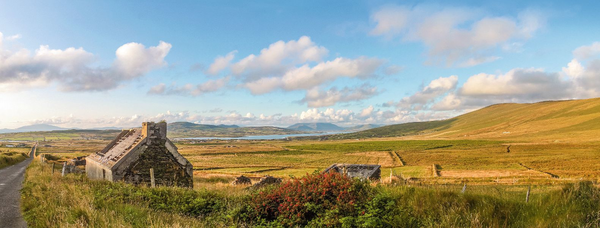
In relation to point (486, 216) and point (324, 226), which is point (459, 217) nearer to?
point (486, 216)

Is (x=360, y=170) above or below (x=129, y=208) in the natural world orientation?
below

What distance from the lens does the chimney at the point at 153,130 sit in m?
20.5

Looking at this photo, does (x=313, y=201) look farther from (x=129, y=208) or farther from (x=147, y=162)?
(x=147, y=162)

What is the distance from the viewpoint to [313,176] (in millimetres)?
11461

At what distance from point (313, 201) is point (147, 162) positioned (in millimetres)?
14122

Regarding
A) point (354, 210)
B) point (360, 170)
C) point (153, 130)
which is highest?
point (153, 130)

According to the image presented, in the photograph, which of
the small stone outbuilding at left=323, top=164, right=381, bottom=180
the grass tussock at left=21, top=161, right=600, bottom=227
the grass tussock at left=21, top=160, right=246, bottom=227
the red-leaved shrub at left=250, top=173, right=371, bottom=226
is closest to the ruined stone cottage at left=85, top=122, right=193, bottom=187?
the grass tussock at left=21, top=160, right=246, bottom=227

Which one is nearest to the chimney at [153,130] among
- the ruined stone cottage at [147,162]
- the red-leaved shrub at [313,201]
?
the ruined stone cottage at [147,162]

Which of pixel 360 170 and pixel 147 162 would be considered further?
pixel 360 170

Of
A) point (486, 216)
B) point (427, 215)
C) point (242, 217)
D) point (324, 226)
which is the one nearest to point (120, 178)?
point (242, 217)

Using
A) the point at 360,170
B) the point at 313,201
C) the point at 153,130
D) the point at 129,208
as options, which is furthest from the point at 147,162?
the point at 360,170

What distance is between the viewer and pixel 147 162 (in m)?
20.2

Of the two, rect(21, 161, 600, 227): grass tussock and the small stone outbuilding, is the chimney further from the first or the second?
the small stone outbuilding

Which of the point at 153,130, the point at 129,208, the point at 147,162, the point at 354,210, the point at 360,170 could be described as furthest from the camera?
the point at 360,170
